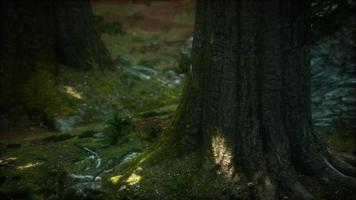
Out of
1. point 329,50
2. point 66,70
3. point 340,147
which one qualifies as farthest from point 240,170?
point 66,70

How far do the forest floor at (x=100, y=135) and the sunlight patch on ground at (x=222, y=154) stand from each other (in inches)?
20.5

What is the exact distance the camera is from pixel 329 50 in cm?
908

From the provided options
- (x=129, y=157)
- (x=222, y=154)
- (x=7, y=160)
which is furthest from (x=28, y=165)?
(x=222, y=154)

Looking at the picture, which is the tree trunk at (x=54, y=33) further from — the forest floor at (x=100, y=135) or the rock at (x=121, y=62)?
the rock at (x=121, y=62)

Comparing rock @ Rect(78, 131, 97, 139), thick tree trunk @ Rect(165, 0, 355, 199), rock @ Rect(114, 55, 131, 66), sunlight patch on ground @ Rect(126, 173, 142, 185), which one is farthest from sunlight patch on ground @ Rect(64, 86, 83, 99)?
thick tree trunk @ Rect(165, 0, 355, 199)

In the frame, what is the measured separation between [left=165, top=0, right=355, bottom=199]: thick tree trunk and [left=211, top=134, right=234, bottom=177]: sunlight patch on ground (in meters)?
0.01

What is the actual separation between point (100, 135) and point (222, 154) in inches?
140

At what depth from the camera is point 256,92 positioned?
19.4 ft

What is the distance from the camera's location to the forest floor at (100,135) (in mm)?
6609

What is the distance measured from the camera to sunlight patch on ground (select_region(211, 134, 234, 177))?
238 inches

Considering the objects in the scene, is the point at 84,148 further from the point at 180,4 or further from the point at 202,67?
the point at 180,4

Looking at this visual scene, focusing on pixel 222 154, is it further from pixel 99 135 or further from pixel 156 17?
pixel 156 17

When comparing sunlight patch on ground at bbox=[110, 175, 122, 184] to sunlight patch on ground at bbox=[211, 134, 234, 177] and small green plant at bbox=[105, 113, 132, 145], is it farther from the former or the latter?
small green plant at bbox=[105, 113, 132, 145]

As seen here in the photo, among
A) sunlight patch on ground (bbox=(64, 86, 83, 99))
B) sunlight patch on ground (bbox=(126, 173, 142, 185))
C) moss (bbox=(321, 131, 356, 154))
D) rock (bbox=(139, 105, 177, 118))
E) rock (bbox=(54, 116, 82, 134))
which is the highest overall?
sunlight patch on ground (bbox=(64, 86, 83, 99))
